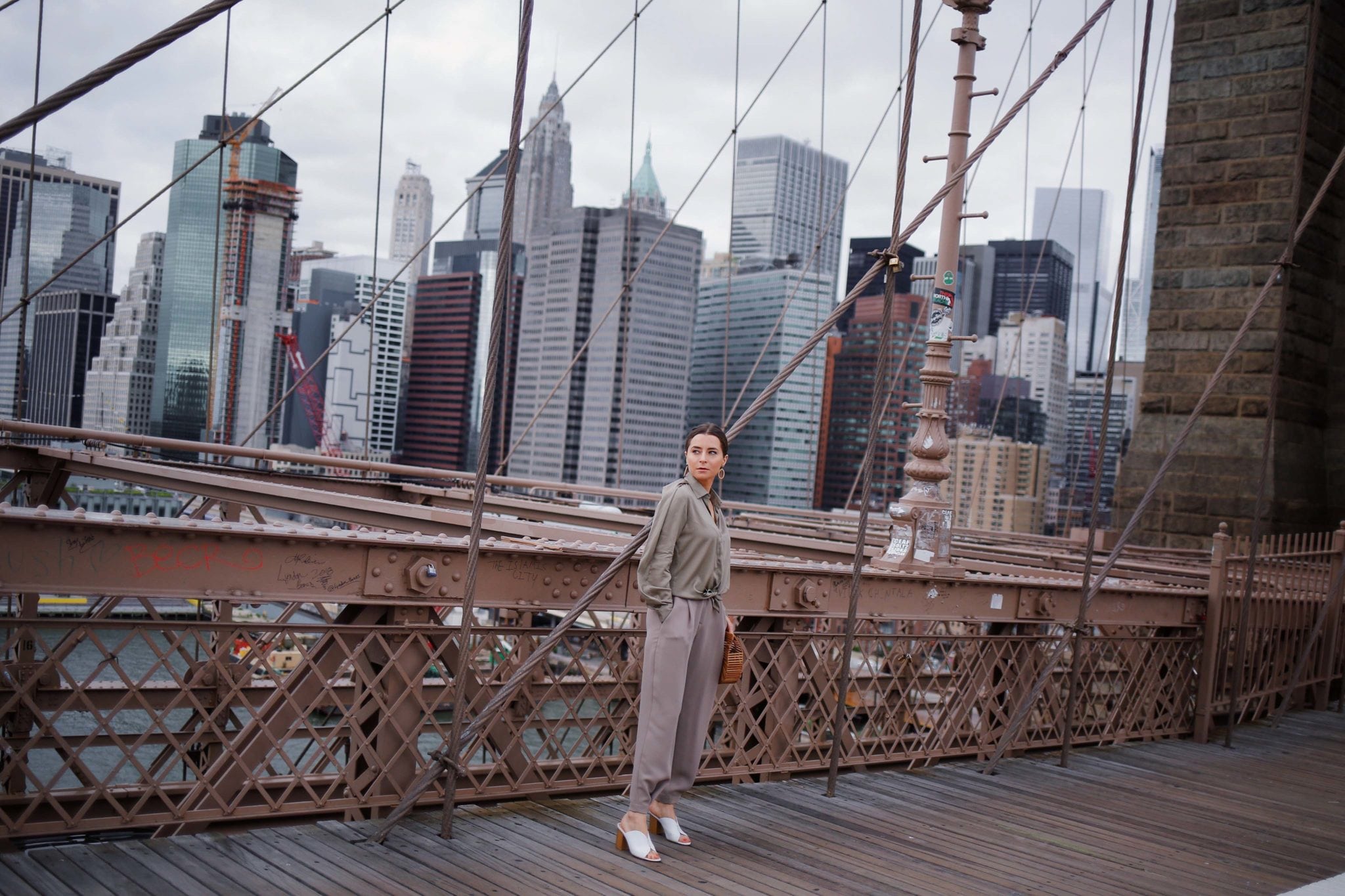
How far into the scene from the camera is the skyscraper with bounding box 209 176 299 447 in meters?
20.6

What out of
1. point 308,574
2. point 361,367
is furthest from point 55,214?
point 361,367

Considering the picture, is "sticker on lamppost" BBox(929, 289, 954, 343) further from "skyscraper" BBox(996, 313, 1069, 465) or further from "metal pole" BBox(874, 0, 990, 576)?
"skyscraper" BBox(996, 313, 1069, 465)

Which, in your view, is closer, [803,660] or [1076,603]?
[803,660]

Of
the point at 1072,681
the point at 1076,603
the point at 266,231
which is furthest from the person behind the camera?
the point at 266,231

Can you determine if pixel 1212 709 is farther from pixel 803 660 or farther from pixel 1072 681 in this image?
pixel 803 660

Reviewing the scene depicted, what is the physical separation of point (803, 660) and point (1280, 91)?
30.7 feet

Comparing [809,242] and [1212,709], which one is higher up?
[809,242]

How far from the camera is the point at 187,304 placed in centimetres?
1766

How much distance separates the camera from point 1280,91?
40.1 ft

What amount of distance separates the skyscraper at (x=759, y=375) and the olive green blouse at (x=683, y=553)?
73964 millimetres

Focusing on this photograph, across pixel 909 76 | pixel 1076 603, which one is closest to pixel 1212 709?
pixel 1076 603

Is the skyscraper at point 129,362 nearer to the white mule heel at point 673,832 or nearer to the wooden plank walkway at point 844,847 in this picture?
the wooden plank walkway at point 844,847

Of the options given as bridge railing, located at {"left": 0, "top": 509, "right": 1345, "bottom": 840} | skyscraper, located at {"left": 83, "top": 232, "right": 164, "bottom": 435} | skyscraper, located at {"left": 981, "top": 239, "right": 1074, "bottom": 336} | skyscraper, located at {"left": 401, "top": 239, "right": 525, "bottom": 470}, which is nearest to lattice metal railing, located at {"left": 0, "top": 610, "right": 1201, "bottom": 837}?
bridge railing, located at {"left": 0, "top": 509, "right": 1345, "bottom": 840}

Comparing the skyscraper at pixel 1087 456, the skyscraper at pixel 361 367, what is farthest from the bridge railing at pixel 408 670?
the skyscraper at pixel 1087 456
